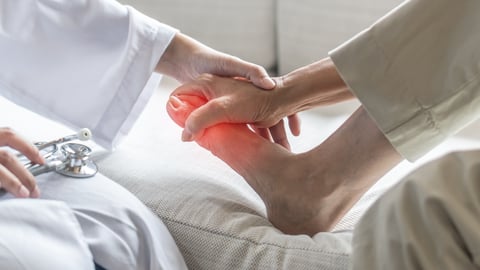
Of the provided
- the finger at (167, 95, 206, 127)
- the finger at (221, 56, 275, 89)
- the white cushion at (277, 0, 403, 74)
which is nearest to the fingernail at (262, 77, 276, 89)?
the finger at (221, 56, 275, 89)

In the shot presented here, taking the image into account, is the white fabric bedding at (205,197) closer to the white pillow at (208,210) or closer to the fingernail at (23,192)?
the white pillow at (208,210)

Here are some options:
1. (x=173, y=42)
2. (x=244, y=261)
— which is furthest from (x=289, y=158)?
(x=173, y=42)

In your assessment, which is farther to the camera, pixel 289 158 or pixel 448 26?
pixel 289 158

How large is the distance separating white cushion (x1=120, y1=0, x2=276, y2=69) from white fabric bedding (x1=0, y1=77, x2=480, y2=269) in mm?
342

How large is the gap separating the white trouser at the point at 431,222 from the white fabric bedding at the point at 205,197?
16cm

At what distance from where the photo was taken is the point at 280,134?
42.3 inches

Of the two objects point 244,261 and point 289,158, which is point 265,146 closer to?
point 289,158

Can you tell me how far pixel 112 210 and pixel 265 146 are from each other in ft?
0.80

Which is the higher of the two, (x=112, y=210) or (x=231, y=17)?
(x=231, y=17)

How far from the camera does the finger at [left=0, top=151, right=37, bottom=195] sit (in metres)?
0.80

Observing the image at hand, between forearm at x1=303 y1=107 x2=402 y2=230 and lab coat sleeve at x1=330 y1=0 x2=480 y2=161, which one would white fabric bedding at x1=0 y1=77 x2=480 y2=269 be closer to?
forearm at x1=303 y1=107 x2=402 y2=230

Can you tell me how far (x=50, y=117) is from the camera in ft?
3.57

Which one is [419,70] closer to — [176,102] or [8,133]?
[176,102]

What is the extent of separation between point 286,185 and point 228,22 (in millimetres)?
656
